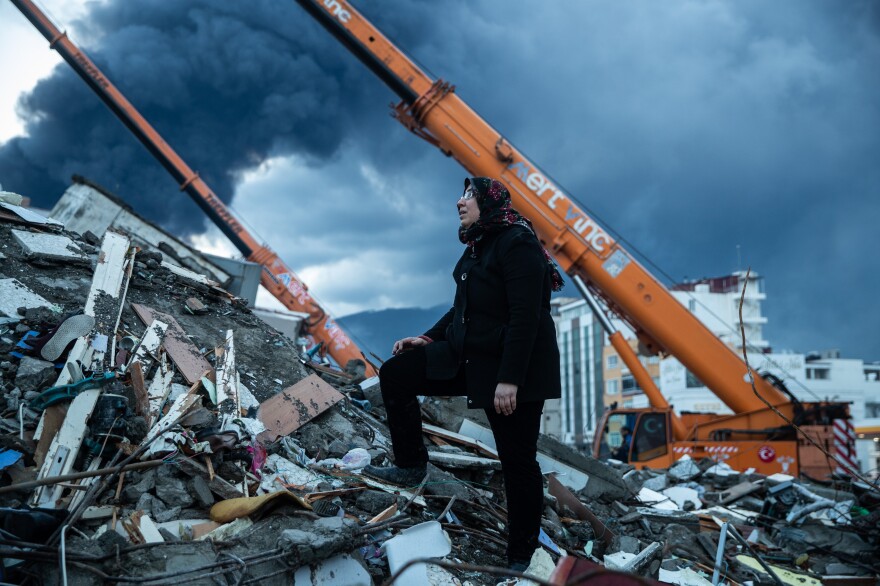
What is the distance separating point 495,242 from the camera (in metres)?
3.43

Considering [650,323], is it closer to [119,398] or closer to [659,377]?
[119,398]

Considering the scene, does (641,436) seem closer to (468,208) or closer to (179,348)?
(179,348)

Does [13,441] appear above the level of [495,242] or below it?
below

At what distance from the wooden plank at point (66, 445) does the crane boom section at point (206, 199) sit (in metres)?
12.1

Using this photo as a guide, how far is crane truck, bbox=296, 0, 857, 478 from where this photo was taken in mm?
10102

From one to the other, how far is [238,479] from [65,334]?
163 cm

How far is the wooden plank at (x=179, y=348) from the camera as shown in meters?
4.48

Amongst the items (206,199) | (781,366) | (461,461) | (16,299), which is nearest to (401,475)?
(461,461)

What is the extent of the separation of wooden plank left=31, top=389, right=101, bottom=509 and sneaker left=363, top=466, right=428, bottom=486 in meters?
1.48

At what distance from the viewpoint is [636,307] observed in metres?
10.3

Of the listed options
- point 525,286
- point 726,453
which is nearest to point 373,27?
point 726,453

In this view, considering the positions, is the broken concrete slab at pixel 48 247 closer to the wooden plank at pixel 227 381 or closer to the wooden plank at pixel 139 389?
the wooden plank at pixel 227 381

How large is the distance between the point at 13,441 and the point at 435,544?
208cm

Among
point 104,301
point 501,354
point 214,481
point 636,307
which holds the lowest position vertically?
point 214,481
